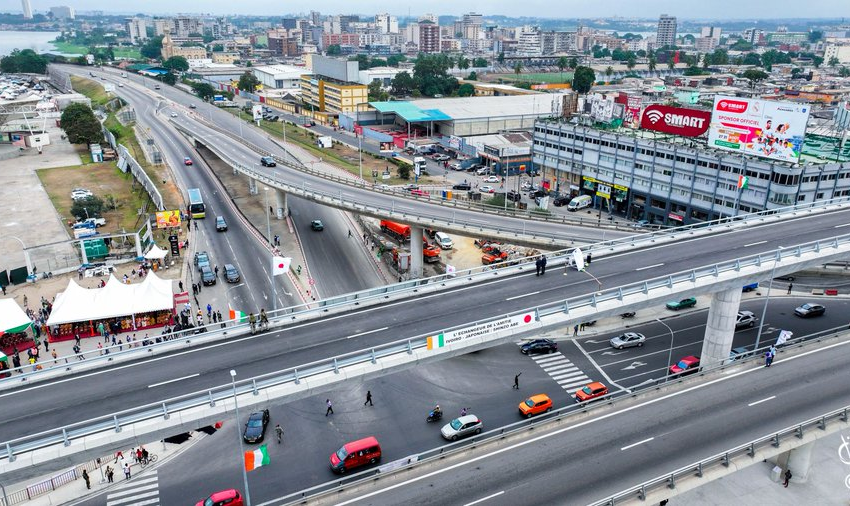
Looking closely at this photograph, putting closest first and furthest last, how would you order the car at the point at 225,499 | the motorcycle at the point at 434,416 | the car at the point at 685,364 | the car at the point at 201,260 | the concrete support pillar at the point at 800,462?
the car at the point at 225,499, the concrete support pillar at the point at 800,462, the motorcycle at the point at 434,416, the car at the point at 685,364, the car at the point at 201,260

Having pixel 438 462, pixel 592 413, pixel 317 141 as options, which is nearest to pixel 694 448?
pixel 592 413

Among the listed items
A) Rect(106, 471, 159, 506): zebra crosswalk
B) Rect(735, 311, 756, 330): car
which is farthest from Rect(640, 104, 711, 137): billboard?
Rect(106, 471, 159, 506): zebra crosswalk

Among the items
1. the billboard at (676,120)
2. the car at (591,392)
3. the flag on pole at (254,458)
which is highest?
the billboard at (676,120)

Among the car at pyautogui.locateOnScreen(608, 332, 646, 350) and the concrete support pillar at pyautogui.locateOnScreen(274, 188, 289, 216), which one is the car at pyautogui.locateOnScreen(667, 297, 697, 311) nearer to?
the car at pyautogui.locateOnScreen(608, 332, 646, 350)

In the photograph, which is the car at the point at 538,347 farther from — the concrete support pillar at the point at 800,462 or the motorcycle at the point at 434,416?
the concrete support pillar at the point at 800,462

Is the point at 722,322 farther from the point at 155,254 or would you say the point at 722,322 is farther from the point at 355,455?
the point at 155,254

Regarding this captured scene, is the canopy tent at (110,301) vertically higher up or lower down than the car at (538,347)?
higher up

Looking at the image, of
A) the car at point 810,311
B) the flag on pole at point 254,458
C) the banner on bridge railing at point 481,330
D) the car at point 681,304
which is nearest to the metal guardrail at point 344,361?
the banner on bridge railing at point 481,330
